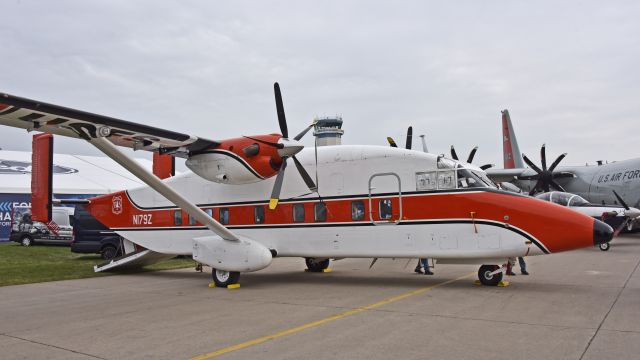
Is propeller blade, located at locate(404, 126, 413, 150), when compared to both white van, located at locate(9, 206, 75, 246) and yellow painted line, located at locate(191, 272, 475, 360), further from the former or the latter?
white van, located at locate(9, 206, 75, 246)

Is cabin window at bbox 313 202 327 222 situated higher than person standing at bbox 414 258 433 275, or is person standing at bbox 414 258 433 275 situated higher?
cabin window at bbox 313 202 327 222

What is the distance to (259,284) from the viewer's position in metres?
12.8

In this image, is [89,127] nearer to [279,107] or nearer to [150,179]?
[150,179]

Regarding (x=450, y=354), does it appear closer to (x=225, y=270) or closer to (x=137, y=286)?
(x=225, y=270)

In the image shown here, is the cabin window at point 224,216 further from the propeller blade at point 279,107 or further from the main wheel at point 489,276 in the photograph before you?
the main wheel at point 489,276

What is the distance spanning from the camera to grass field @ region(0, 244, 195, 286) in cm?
1498

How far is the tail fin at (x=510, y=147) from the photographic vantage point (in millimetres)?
35000

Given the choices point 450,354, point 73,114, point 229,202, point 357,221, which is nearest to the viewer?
point 450,354

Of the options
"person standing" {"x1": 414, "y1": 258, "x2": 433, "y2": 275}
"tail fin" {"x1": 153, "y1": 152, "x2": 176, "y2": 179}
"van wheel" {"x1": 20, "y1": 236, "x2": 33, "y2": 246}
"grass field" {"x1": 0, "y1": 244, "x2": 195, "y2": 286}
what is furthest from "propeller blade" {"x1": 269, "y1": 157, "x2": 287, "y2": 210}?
"van wheel" {"x1": 20, "y1": 236, "x2": 33, "y2": 246}

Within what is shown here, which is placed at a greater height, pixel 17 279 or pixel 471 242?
pixel 471 242

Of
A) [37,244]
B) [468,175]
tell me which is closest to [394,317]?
[468,175]

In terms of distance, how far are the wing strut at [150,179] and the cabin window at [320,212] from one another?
6.76ft

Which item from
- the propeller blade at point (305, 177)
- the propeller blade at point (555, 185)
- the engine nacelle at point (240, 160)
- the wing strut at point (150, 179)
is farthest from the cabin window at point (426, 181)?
the propeller blade at point (555, 185)

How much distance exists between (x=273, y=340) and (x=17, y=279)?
1150 cm
